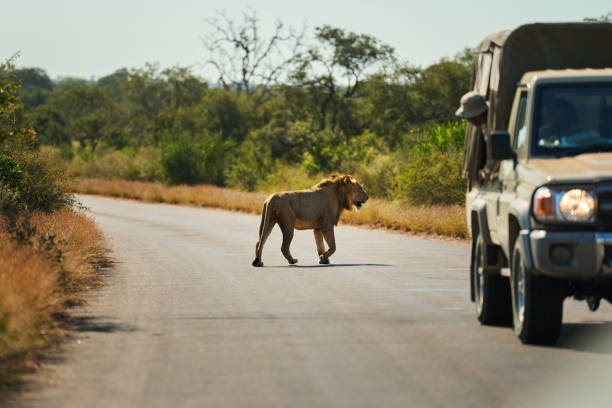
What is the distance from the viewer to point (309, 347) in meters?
9.03

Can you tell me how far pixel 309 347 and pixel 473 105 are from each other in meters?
3.30

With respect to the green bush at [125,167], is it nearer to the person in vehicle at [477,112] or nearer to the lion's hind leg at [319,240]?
the lion's hind leg at [319,240]

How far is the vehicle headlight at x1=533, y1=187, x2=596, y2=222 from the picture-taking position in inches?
327

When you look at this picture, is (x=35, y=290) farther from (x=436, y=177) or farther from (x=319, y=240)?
(x=436, y=177)

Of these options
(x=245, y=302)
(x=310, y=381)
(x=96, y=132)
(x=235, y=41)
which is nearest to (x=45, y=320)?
(x=245, y=302)

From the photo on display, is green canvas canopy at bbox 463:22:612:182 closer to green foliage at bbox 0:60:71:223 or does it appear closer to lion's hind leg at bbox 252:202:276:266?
lion's hind leg at bbox 252:202:276:266

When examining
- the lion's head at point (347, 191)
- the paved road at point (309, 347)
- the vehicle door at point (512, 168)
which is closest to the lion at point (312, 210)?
the lion's head at point (347, 191)

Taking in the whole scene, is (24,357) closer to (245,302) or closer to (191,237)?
(245,302)

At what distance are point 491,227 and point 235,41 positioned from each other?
7143 cm

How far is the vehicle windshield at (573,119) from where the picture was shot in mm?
9289

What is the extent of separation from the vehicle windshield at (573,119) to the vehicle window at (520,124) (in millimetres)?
251

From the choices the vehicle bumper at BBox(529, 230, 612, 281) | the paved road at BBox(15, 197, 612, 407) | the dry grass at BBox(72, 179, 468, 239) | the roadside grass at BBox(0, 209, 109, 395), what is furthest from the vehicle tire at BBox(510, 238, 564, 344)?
the dry grass at BBox(72, 179, 468, 239)

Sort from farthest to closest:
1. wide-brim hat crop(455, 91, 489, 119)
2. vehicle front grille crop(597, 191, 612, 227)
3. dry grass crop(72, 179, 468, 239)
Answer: dry grass crop(72, 179, 468, 239) → wide-brim hat crop(455, 91, 489, 119) → vehicle front grille crop(597, 191, 612, 227)

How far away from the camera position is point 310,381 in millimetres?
7594
